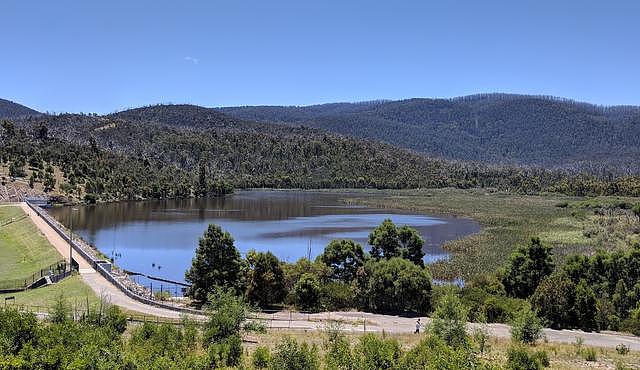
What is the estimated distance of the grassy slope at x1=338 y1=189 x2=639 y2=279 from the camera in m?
69.0

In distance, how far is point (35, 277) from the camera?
2104 inches

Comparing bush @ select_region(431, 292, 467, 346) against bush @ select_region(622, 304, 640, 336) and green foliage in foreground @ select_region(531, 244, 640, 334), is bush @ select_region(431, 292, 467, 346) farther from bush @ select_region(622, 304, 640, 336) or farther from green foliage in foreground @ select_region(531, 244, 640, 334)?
bush @ select_region(622, 304, 640, 336)

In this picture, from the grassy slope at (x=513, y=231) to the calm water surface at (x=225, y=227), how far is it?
4.50m

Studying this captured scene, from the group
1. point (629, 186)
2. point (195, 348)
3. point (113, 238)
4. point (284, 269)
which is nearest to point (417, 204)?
point (629, 186)

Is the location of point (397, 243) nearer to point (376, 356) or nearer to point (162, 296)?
point (162, 296)

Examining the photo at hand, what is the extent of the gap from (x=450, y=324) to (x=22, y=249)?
58.2m

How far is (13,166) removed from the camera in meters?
147

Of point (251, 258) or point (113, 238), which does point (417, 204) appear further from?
point (251, 258)

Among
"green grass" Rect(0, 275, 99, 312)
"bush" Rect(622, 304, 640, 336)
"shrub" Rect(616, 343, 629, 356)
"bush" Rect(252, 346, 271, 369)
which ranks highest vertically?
"bush" Rect(252, 346, 271, 369)

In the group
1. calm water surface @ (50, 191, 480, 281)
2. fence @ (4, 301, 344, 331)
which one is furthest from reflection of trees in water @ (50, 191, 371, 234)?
fence @ (4, 301, 344, 331)

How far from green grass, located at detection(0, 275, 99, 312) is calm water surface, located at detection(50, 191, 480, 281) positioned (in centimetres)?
1266

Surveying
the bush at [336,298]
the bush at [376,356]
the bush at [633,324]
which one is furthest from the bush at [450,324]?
the bush at [633,324]

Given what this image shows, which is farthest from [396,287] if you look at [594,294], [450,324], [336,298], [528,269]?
[594,294]

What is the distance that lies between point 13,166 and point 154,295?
11932cm
